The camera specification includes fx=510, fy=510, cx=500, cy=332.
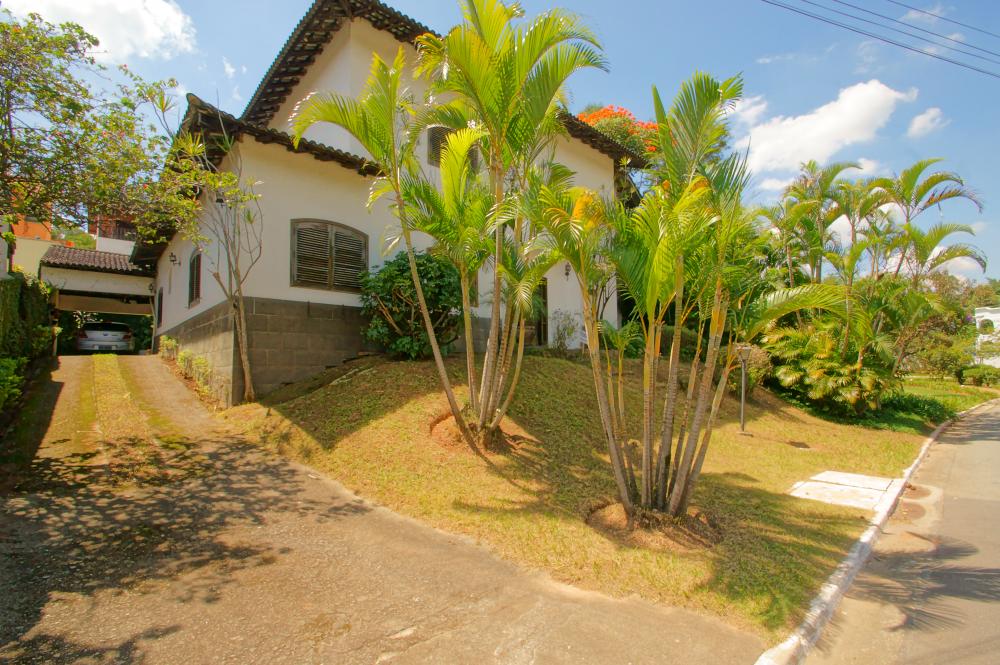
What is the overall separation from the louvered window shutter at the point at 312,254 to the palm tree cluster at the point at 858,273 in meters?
9.72

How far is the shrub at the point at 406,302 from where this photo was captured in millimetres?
8500

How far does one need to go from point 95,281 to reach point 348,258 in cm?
1637

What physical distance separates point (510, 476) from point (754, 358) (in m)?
9.43

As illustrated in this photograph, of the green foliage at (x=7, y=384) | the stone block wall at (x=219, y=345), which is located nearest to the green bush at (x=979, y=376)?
the stone block wall at (x=219, y=345)

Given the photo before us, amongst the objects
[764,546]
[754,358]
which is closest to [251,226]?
[764,546]

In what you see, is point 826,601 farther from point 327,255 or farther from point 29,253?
point 29,253

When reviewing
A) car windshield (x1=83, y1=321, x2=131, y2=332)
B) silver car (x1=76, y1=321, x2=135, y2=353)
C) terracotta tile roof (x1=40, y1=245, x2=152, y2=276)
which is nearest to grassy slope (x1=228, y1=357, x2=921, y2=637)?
silver car (x1=76, y1=321, x2=135, y2=353)

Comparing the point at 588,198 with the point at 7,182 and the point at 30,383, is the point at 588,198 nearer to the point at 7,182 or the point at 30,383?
the point at 7,182

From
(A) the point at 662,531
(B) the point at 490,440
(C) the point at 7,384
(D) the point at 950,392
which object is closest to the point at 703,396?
(A) the point at 662,531

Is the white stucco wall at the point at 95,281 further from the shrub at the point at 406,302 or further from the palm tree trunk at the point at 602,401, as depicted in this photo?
the palm tree trunk at the point at 602,401

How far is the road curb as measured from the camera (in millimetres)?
3051

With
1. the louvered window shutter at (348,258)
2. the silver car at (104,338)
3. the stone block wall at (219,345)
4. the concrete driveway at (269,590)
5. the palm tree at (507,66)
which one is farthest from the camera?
the silver car at (104,338)

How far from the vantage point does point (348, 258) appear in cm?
948

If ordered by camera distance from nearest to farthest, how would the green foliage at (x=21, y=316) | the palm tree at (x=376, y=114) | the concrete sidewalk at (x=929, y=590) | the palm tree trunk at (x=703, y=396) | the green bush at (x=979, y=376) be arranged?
the concrete sidewalk at (x=929, y=590)
the palm tree trunk at (x=703, y=396)
the palm tree at (x=376, y=114)
the green foliage at (x=21, y=316)
the green bush at (x=979, y=376)
